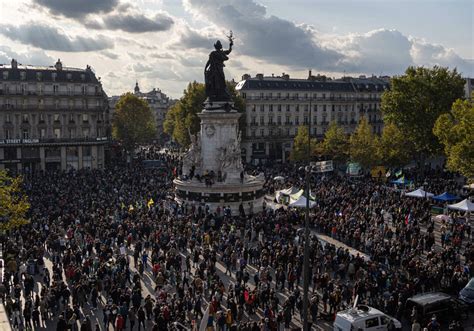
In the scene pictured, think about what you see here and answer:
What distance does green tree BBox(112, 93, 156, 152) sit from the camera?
285 ft

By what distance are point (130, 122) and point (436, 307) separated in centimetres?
7274

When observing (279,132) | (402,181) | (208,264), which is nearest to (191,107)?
(279,132)

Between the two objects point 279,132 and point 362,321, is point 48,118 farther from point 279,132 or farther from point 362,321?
point 362,321

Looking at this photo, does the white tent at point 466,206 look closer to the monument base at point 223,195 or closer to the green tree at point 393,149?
the monument base at point 223,195

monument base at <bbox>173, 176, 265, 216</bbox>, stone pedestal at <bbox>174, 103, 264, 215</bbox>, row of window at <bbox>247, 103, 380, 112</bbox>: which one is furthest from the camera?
row of window at <bbox>247, 103, 380, 112</bbox>

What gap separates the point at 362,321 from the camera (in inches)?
762

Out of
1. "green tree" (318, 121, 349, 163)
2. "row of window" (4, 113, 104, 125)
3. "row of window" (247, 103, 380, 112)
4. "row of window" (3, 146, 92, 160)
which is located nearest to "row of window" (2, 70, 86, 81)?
"row of window" (4, 113, 104, 125)

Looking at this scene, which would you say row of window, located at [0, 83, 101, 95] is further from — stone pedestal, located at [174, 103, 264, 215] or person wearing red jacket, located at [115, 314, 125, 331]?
person wearing red jacket, located at [115, 314, 125, 331]

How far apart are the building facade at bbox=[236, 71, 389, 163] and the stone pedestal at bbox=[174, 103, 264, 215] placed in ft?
119

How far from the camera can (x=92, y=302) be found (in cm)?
2336

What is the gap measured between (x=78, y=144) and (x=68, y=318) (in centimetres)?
5833

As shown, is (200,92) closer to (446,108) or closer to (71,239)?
(446,108)

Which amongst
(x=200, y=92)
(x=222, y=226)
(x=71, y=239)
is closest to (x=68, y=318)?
(x=71, y=239)

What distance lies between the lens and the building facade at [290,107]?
289ft
